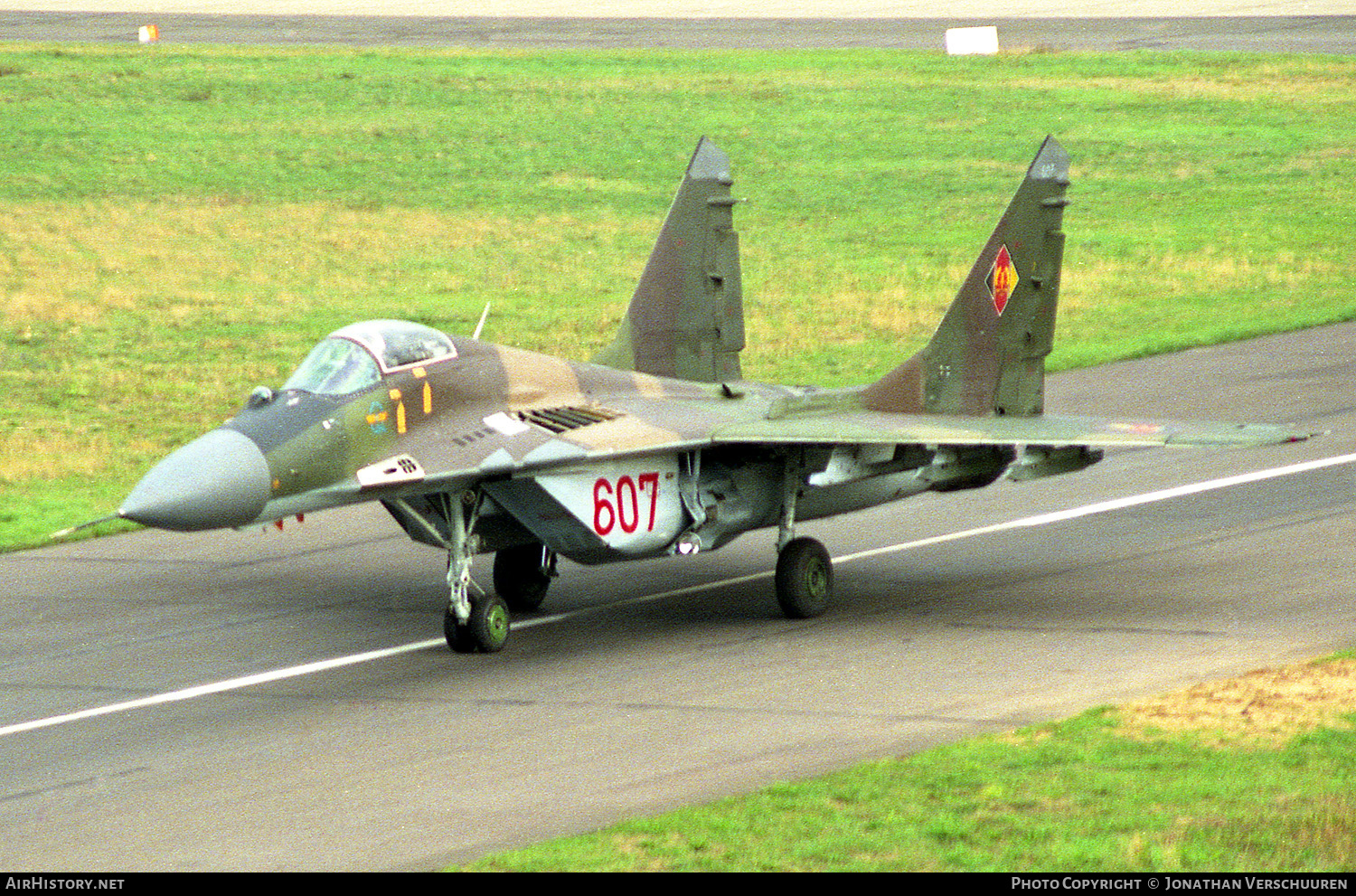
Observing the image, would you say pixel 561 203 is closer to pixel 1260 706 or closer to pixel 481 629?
pixel 481 629

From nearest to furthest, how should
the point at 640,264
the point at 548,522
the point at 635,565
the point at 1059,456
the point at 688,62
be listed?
the point at 548,522
the point at 1059,456
the point at 635,565
the point at 640,264
the point at 688,62

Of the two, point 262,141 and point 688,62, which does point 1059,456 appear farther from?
point 688,62

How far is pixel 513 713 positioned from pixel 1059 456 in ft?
21.2

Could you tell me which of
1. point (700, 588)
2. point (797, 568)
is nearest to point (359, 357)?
point (797, 568)

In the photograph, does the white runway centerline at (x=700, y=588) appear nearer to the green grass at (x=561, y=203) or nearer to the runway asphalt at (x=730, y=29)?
the green grass at (x=561, y=203)

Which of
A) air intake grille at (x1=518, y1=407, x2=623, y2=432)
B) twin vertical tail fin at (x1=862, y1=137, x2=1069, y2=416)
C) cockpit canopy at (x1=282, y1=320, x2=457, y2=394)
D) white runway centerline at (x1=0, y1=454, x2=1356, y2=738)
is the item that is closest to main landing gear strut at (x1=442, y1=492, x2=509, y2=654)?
white runway centerline at (x1=0, y1=454, x2=1356, y2=738)

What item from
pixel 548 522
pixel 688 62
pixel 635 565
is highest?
pixel 688 62

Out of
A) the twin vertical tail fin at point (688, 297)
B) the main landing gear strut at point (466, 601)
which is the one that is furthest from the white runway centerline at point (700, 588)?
the twin vertical tail fin at point (688, 297)

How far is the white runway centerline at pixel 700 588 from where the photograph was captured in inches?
658

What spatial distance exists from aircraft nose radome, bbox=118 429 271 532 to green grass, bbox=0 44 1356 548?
8341 millimetres

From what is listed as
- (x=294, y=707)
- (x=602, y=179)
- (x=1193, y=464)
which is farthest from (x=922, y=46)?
(x=294, y=707)

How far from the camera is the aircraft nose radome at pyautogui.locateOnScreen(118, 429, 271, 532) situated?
52.0 feet
